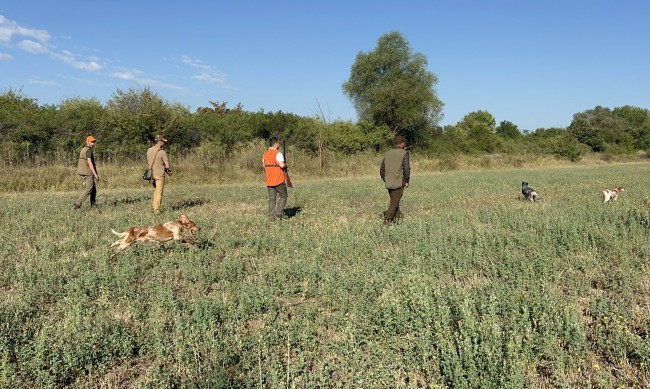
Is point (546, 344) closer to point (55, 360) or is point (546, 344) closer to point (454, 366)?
point (454, 366)

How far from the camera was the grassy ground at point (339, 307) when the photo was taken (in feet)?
10.6

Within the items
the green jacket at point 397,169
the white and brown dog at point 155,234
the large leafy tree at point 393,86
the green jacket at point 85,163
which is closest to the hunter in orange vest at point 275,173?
the green jacket at point 397,169

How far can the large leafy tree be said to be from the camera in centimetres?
4162

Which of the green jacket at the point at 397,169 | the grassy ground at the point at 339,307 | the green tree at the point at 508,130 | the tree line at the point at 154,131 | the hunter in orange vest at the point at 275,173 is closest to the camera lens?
the grassy ground at the point at 339,307

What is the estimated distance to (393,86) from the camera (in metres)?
41.1

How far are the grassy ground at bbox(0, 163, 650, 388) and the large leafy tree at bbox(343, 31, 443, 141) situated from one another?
3444cm

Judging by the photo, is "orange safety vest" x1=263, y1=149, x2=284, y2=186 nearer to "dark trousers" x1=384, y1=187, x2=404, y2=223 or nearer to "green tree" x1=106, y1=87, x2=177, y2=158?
"dark trousers" x1=384, y1=187, x2=404, y2=223

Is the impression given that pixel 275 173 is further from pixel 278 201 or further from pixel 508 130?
pixel 508 130

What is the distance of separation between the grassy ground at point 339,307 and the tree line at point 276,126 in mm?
18121

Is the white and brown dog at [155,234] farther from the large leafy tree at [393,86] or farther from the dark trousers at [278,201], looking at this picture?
the large leafy tree at [393,86]

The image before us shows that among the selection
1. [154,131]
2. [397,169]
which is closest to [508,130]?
[154,131]

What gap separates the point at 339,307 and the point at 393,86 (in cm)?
3893

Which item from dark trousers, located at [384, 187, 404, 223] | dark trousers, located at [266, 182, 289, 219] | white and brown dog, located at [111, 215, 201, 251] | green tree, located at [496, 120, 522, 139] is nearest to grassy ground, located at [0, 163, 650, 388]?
white and brown dog, located at [111, 215, 201, 251]

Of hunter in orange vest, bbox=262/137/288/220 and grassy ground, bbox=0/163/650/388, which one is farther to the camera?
hunter in orange vest, bbox=262/137/288/220
